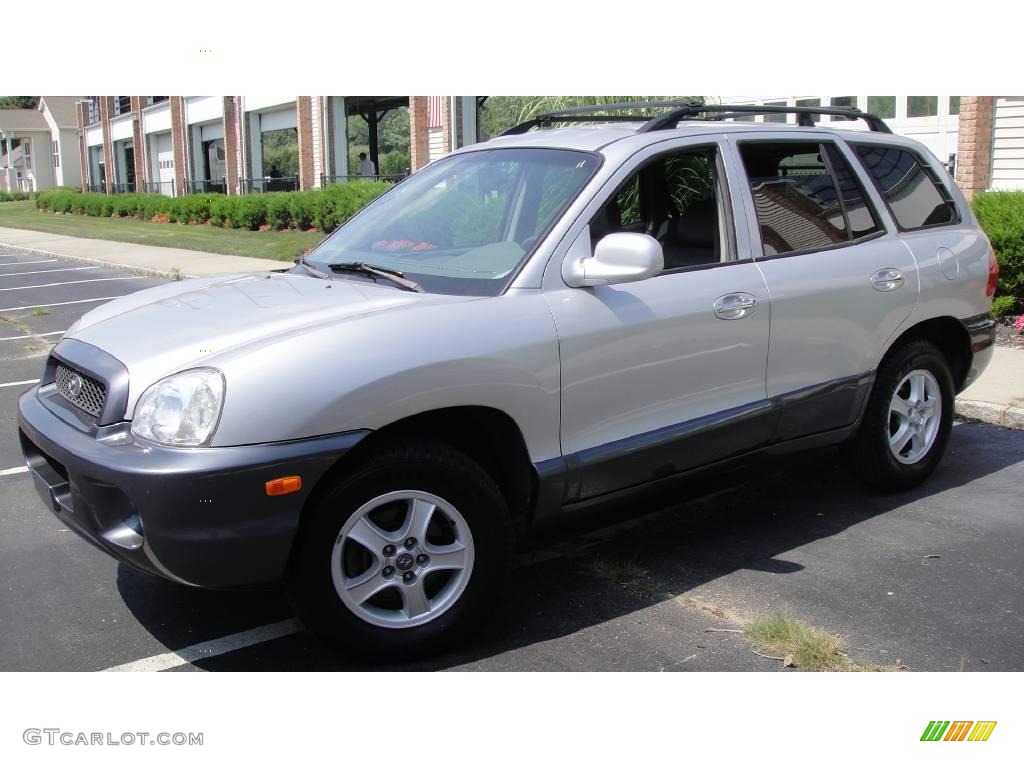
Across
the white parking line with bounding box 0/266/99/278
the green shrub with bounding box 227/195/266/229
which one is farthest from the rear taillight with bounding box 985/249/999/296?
the green shrub with bounding box 227/195/266/229

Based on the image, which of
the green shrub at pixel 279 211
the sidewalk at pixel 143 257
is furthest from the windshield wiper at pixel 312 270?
the green shrub at pixel 279 211

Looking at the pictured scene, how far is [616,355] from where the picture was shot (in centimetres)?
381

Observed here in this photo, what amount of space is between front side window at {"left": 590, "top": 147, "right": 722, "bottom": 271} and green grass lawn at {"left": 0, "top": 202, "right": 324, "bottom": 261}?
1243cm

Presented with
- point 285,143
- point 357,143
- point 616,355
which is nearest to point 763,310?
point 616,355

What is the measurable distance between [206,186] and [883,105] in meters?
27.4

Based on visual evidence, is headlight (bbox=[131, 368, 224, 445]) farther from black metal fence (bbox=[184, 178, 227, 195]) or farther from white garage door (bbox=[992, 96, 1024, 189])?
black metal fence (bbox=[184, 178, 227, 195])

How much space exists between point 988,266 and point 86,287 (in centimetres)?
1304

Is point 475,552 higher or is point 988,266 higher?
point 988,266

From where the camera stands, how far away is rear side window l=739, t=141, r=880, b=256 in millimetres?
4531

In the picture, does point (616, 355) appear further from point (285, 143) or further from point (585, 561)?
point (285, 143)

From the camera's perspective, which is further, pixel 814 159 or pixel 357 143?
pixel 357 143

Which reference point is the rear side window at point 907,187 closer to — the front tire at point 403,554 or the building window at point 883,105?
the front tire at point 403,554

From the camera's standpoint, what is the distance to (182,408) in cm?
310
